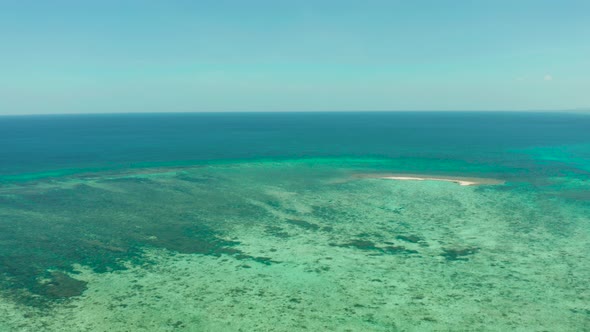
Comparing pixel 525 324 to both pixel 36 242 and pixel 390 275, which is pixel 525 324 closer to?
pixel 390 275

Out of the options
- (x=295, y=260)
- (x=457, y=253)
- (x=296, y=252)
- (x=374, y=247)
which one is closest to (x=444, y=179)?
(x=457, y=253)

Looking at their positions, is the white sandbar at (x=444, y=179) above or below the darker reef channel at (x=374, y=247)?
above

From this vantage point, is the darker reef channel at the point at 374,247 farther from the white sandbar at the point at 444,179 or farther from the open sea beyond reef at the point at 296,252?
the white sandbar at the point at 444,179

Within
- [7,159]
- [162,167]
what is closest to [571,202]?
[162,167]

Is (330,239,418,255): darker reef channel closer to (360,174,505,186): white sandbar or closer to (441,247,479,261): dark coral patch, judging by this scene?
(441,247,479,261): dark coral patch

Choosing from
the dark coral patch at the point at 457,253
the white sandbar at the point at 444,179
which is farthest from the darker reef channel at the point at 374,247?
the white sandbar at the point at 444,179

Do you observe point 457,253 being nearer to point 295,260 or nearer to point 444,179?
point 295,260
